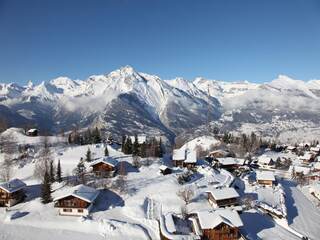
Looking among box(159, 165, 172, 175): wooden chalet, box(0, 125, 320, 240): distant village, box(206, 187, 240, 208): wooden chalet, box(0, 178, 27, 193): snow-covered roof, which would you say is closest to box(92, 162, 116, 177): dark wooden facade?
box(0, 125, 320, 240): distant village

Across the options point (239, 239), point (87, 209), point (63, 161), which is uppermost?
point (63, 161)

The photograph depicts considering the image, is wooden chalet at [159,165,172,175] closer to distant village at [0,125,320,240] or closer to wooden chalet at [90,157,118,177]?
distant village at [0,125,320,240]

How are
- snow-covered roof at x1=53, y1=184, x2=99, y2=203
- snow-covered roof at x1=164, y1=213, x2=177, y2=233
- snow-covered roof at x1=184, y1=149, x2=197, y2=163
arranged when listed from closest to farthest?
snow-covered roof at x1=164, y1=213, x2=177, y2=233 < snow-covered roof at x1=53, y1=184, x2=99, y2=203 < snow-covered roof at x1=184, y1=149, x2=197, y2=163

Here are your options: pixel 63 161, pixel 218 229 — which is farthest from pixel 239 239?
pixel 63 161

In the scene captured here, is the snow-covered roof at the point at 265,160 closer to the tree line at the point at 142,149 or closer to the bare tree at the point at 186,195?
the tree line at the point at 142,149

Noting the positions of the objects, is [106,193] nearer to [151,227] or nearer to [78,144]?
[151,227]

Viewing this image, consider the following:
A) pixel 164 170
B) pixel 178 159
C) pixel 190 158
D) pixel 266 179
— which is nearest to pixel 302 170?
pixel 266 179
